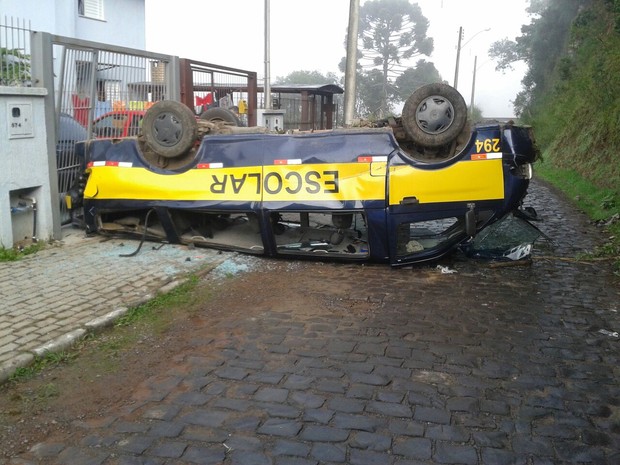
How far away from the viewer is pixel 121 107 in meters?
9.45

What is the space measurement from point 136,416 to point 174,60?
8182mm

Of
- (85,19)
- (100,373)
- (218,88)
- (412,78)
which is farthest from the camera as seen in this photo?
(412,78)

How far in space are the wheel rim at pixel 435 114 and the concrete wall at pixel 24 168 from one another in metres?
4.52

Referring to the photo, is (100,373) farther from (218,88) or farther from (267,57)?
(267,57)

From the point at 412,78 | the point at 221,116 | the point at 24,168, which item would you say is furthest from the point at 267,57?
the point at 412,78

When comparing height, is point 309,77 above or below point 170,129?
above

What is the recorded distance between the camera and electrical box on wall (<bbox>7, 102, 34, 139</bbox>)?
23.7 feet

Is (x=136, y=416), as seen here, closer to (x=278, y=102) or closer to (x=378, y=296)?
(x=378, y=296)

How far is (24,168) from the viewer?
748 centimetres

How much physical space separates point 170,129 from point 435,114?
122 inches

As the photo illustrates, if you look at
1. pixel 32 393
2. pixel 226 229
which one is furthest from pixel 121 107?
pixel 32 393

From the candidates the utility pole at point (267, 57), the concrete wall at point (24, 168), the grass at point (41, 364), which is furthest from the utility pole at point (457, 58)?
the grass at point (41, 364)

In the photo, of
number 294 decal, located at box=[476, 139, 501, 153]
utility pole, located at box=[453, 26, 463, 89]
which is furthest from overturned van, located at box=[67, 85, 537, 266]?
utility pole, located at box=[453, 26, 463, 89]

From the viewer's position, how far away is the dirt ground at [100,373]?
12.4 feet
